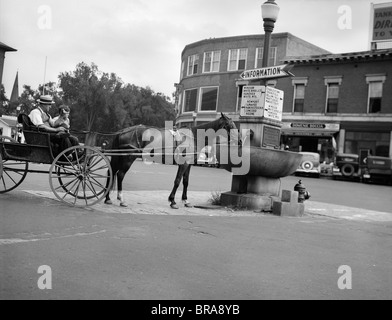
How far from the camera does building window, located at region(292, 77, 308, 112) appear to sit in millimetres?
38344

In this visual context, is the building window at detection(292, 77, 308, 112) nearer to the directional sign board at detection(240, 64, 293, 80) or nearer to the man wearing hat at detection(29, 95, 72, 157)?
the directional sign board at detection(240, 64, 293, 80)

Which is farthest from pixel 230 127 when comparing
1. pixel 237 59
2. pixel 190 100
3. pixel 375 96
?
pixel 190 100

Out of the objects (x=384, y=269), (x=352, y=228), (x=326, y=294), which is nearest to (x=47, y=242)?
(x=326, y=294)

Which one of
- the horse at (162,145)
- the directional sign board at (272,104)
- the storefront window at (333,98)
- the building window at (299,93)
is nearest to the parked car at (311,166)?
the storefront window at (333,98)

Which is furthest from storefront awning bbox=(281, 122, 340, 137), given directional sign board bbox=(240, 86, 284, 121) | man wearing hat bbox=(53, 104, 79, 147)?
man wearing hat bbox=(53, 104, 79, 147)

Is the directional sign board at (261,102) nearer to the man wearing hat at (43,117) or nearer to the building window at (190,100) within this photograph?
the man wearing hat at (43,117)

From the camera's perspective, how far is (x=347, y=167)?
30.7 metres

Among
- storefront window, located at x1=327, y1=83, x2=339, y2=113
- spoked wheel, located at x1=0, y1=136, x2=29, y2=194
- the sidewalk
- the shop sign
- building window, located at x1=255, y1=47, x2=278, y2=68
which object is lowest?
the sidewalk

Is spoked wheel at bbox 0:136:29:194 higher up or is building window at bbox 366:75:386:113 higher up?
building window at bbox 366:75:386:113

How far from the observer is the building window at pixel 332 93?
36.7 metres

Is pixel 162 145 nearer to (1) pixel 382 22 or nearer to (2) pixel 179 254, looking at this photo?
(2) pixel 179 254

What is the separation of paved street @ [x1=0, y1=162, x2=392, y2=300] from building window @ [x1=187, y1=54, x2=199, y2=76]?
39.5 m
